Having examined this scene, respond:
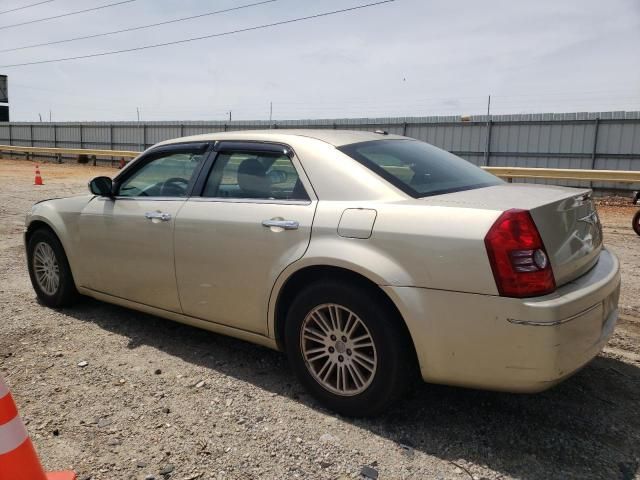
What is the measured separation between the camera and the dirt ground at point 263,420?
2635 mm

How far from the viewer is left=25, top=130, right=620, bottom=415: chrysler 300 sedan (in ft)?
8.37

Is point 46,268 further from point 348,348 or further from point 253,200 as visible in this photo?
point 348,348

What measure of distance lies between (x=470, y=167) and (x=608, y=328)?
1.45 m

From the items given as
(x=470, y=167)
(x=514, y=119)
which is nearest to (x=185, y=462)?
(x=470, y=167)

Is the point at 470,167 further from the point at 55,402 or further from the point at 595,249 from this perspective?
the point at 55,402

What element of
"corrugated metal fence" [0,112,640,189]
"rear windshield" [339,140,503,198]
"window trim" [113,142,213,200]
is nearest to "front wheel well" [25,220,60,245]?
"window trim" [113,142,213,200]

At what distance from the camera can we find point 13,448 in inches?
85.4

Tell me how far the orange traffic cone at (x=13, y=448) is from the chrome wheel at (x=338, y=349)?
4.81 ft

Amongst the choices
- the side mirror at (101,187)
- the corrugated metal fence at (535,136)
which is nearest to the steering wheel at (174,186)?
the side mirror at (101,187)

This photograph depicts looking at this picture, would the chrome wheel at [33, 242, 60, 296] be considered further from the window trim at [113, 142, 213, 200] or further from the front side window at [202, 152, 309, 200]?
the front side window at [202, 152, 309, 200]

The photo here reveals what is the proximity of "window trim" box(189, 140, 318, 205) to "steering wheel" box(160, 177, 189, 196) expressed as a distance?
155 millimetres

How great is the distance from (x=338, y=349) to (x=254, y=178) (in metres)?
1.25

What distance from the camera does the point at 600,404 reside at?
3.18m

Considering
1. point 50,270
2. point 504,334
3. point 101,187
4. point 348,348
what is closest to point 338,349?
point 348,348
